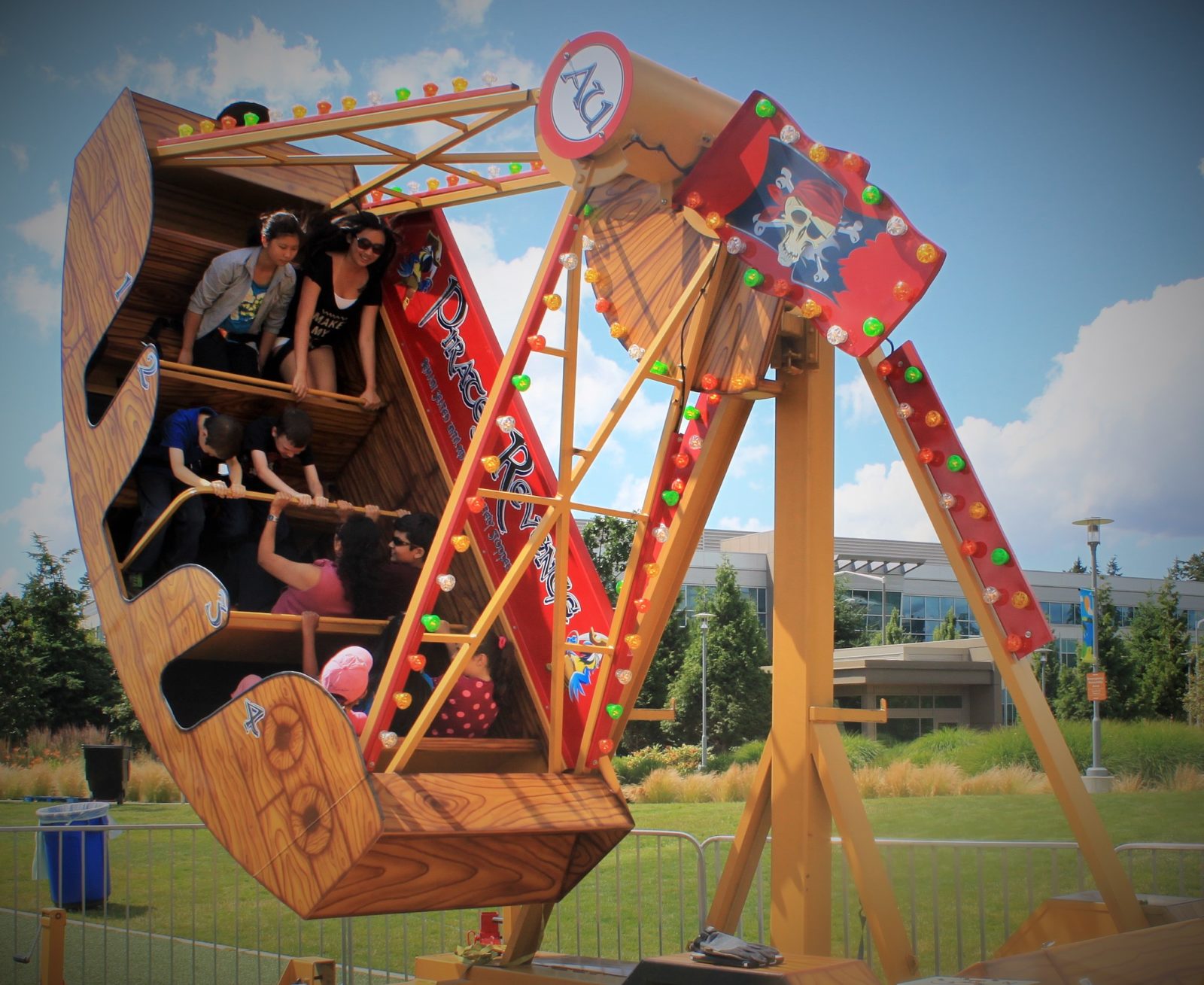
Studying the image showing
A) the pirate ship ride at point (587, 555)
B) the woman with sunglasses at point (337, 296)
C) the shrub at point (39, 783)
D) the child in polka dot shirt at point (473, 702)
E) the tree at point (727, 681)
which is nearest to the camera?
the pirate ship ride at point (587, 555)

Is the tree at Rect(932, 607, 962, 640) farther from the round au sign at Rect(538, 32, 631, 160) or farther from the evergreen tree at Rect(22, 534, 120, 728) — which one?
the round au sign at Rect(538, 32, 631, 160)

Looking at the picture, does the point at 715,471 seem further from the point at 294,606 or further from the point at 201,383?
the point at 201,383

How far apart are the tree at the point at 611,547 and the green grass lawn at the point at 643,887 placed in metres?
4.42

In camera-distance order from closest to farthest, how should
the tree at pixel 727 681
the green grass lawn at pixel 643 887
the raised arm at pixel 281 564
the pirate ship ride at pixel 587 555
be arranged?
the pirate ship ride at pixel 587 555
the raised arm at pixel 281 564
the green grass lawn at pixel 643 887
the tree at pixel 727 681

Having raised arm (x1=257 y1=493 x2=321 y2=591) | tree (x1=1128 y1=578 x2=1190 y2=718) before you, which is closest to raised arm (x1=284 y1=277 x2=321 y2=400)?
raised arm (x1=257 y1=493 x2=321 y2=591)

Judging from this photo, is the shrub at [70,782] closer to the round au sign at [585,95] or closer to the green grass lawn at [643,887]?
the green grass lawn at [643,887]

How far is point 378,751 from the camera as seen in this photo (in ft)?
12.9

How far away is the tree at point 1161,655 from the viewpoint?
1700 cm

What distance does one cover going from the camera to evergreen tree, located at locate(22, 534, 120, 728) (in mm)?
14711

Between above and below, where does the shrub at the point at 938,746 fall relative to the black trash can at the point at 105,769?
below

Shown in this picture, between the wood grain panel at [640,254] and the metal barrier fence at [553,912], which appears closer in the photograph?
the wood grain panel at [640,254]

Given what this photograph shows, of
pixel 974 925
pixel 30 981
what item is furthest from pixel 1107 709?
pixel 30 981

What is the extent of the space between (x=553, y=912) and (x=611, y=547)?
8422mm

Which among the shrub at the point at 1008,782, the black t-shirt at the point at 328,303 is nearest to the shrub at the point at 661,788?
the shrub at the point at 1008,782
